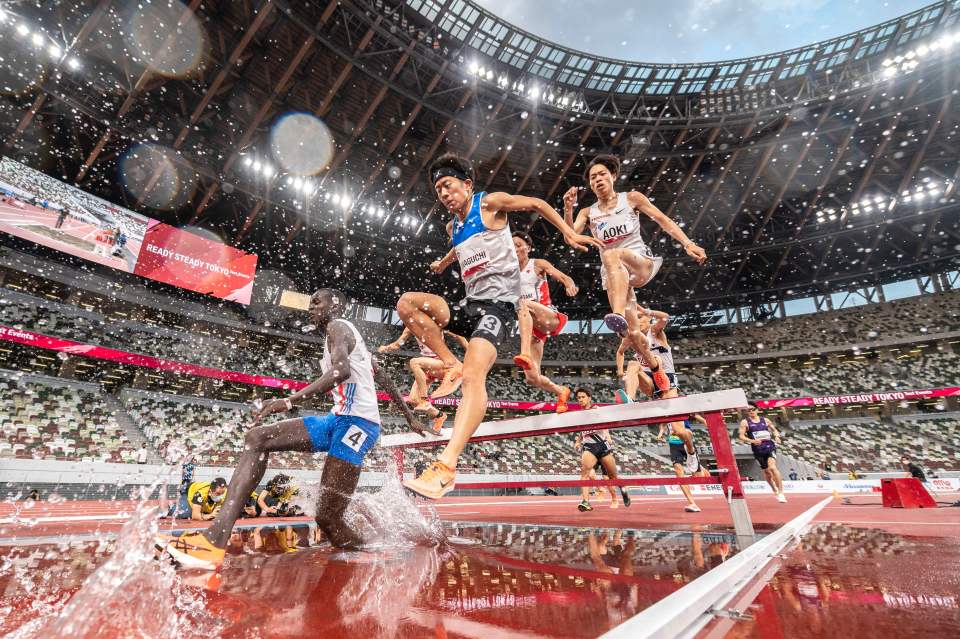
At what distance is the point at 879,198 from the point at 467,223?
2649 centimetres

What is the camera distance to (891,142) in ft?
60.7

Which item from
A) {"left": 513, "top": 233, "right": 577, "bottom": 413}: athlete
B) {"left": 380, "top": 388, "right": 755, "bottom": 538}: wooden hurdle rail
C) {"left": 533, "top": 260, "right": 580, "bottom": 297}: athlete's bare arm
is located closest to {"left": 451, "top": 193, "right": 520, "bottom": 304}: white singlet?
{"left": 513, "top": 233, "right": 577, "bottom": 413}: athlete

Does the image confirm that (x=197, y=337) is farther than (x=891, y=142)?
Yes

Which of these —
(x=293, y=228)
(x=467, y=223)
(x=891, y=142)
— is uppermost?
(x=891, y=142)

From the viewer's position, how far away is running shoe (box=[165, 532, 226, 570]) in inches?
76.4

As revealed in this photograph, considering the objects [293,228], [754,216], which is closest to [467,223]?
[293,228]

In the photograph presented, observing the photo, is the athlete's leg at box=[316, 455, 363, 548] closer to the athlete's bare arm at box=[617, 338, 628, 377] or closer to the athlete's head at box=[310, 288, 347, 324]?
the athlete's head at box=[310, 288, 347, 324]

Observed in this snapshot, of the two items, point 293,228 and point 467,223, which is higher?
point 293,228

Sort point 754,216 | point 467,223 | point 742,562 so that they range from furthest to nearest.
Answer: point 754,216 → point 467,223 → point 742,562

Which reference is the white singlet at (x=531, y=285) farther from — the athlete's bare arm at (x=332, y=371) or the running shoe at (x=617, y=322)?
the athlete's bare arm at (x=332, y=371)

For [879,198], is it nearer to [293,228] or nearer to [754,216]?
[754,216]

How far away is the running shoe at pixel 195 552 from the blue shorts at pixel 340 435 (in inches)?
28.4

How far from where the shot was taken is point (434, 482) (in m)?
2.03

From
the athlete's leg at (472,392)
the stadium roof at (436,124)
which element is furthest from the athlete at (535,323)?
the stadium roof at (436,124)
